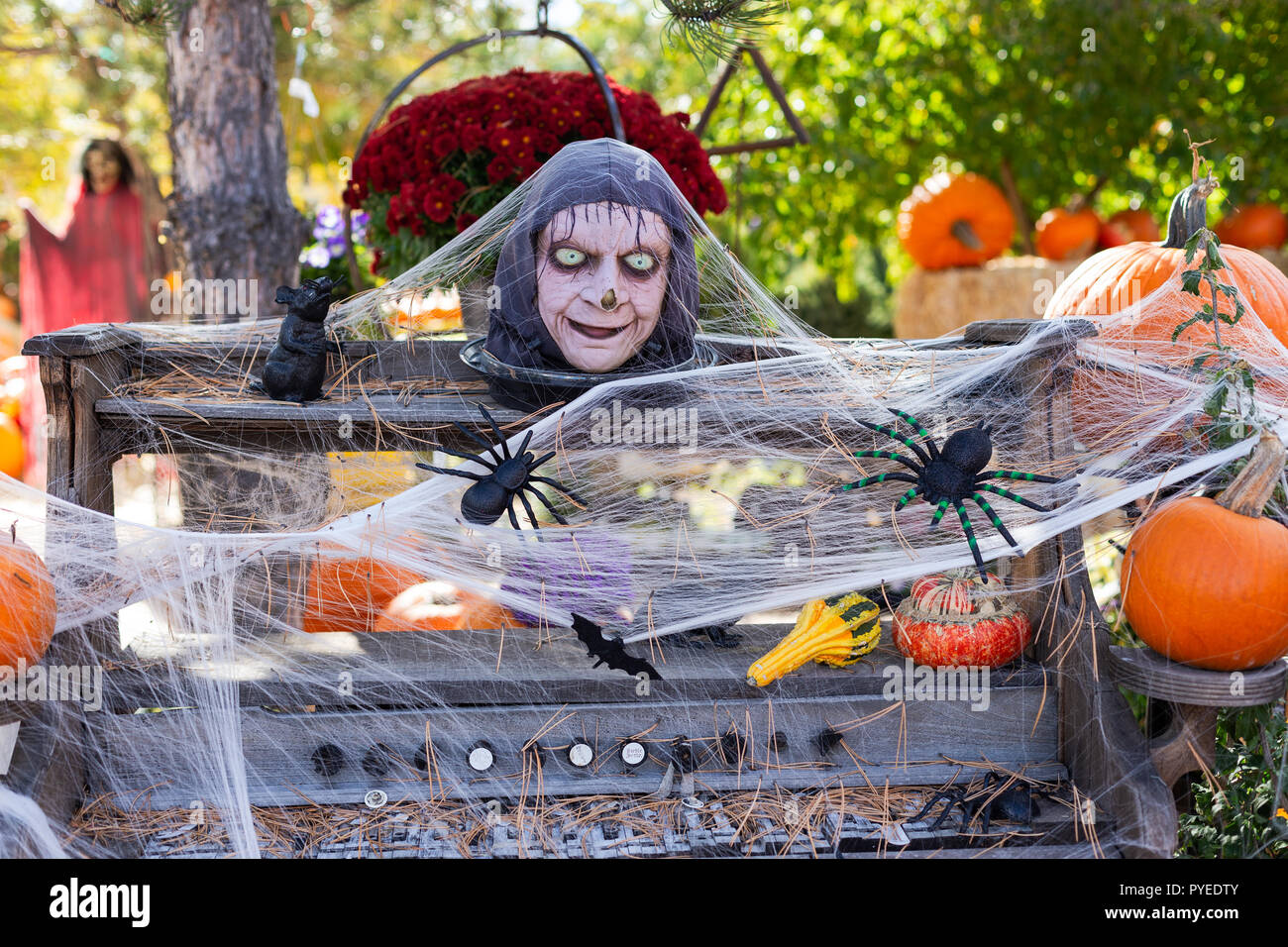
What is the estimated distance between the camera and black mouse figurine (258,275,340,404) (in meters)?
2.61

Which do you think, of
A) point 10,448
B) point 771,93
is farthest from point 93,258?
point 771,93

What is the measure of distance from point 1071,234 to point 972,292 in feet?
2.12

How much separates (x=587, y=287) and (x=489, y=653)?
3.06 feet

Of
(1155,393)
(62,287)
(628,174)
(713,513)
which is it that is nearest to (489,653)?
(713,513)

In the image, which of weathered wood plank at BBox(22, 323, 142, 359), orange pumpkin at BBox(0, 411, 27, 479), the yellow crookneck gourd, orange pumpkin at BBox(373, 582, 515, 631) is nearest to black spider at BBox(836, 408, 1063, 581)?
the yellow crookneck gourd

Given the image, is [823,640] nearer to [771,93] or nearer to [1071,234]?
[771,93]

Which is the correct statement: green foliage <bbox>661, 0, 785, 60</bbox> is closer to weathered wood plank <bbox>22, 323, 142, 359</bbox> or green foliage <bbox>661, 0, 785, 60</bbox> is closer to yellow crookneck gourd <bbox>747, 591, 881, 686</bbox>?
yellow crookneck gourd <bbox>747, 591, 881, 686</bbox>

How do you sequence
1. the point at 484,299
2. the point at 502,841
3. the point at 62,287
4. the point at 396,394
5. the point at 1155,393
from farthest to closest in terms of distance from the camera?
1. the point at 62,287
2. the point at 484,299
3. the point at 396,394
4. the point at 1155,393
5. the point at 502,841

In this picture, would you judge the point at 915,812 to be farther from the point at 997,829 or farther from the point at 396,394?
the point at 396,394

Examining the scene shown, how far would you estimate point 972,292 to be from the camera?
6.46m

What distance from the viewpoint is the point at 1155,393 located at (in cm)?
255

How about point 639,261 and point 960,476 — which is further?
point 639,261

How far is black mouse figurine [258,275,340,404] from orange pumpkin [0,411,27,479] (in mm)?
3828

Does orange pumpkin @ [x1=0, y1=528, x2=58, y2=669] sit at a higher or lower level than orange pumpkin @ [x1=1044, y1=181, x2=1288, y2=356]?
lower
